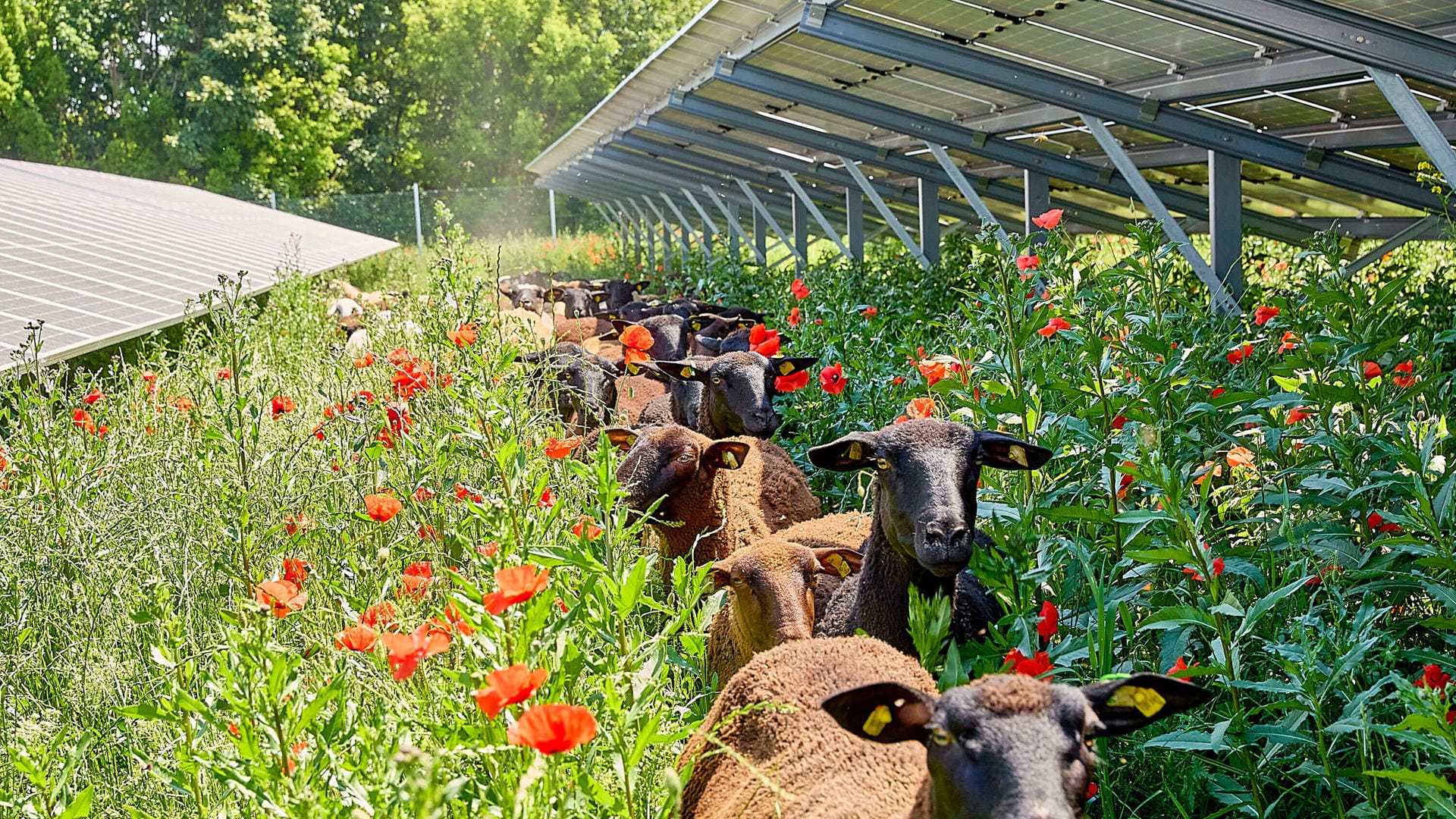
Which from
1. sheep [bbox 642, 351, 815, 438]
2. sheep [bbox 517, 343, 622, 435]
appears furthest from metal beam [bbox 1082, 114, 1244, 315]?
sheep [bbox 517, 343, 622, 435]

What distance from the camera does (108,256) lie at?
38.0ft

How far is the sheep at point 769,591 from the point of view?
4.24m

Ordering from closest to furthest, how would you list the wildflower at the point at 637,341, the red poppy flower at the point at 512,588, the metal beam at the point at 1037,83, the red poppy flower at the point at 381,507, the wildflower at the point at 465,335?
the red poppy flower at the point at 512,588, the red poppy flower at the point at 381,507, the wildflower at the point at 465,335, the wildflower at the point at 637,341, the metal beam at the point at 1037,83

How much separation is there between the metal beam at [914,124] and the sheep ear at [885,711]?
796cm

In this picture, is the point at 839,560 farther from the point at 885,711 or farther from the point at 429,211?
the point at 429,211

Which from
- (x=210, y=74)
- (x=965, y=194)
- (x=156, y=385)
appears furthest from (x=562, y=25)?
(x=156, y=385)

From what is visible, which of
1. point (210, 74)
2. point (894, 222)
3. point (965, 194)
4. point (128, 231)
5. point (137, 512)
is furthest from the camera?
point (210, 74)

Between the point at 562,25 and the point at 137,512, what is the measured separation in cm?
5296

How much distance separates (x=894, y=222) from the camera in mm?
12734

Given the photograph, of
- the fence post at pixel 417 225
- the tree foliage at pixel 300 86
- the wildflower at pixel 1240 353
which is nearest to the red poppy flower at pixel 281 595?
the wildflower at pixel 1240 353

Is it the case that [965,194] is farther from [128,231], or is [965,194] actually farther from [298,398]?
[128,231]

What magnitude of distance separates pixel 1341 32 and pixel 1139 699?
3652 mm

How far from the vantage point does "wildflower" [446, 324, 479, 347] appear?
4082 millimetres

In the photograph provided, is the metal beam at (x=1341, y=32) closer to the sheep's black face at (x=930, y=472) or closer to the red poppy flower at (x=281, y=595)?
the sheep's black face at (x=930, y=472)
